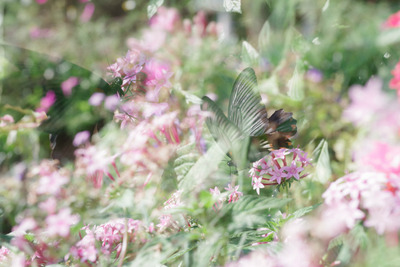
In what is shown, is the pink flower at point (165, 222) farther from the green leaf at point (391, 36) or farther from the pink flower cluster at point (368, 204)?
the green leaf at point (391, 36)

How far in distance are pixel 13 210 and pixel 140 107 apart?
32 cm

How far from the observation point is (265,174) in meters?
0.47

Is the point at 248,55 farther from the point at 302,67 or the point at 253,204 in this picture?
the point at 253,204

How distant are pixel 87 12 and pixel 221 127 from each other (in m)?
1.79

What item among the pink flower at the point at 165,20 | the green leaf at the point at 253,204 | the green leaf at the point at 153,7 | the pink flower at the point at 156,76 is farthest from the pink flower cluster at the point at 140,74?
the pink flower at the point at 165,20

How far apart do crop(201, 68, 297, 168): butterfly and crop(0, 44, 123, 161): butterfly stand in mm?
185

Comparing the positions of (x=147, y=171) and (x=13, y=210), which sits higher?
(x=147, y=171)

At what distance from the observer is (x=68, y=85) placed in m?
0.71

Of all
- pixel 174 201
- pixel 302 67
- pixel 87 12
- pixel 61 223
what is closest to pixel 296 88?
pixel 302 67

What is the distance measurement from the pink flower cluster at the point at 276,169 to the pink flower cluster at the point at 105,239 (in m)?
0.15

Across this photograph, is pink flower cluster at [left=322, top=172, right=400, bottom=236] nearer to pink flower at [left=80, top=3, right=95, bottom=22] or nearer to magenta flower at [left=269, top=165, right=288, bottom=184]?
magenta flower at [left=269, top=165, right=288, bottom=184]

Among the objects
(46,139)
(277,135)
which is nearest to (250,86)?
(277,135)

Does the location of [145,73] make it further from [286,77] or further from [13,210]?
[286,77]

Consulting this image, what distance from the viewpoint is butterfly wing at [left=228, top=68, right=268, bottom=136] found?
17.3 inches
